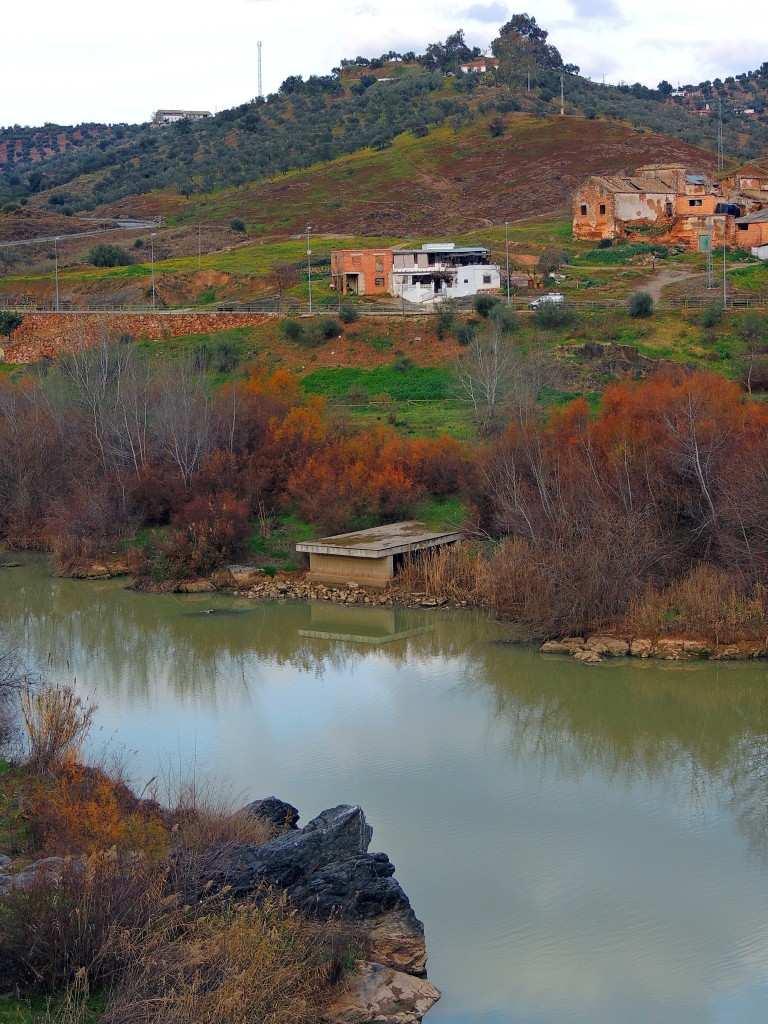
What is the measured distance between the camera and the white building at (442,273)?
50625mm

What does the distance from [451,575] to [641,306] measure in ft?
71.3

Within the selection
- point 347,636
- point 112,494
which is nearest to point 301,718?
point 347,636

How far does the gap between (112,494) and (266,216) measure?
4541 centimetres

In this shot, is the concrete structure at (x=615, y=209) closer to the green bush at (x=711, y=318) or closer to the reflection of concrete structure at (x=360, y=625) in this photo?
the green bush at (x=711, y=318)

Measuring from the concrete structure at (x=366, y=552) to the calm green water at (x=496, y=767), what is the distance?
109 centimetres

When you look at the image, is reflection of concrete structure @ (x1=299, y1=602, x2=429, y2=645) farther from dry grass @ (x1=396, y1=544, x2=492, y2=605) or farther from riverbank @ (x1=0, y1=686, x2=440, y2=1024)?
riverbank @ (x1=0, y1=686, x2=440, y2=1024)

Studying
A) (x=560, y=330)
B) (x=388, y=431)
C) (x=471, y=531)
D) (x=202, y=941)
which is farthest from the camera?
(x=560, y=330)

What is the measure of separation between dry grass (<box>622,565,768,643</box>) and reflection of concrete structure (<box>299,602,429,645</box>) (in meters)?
4.48

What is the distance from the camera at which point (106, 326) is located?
48094mm

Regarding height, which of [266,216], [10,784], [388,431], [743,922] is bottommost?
[743,922]

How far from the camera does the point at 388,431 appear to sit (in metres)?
33.6

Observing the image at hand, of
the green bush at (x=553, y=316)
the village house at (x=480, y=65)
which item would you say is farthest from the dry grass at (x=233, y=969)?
the village house at (x=480, y=65)

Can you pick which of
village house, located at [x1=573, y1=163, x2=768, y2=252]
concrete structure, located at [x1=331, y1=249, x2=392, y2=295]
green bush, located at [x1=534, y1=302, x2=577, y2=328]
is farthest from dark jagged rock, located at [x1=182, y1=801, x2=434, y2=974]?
village house, located at [x1=573, y1=163, x2=768, y2=252]

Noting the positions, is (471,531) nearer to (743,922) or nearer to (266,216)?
(743,922)
